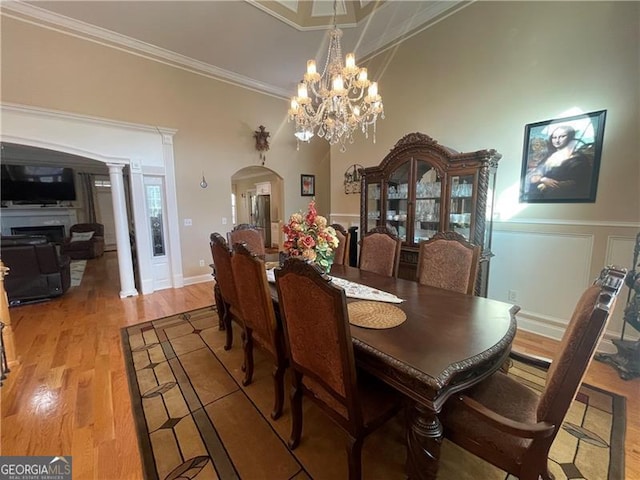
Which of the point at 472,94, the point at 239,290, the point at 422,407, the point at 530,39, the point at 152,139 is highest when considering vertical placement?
the point at 530,39

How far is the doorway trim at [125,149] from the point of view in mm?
3215

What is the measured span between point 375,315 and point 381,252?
4.03 feet

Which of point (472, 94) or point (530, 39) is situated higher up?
point (530, 39)

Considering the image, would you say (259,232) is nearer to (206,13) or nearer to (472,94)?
(206,13)

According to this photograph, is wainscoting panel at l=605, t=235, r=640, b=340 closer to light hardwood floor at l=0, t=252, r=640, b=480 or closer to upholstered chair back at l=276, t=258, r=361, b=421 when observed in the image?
light hardwood floor at l=0, t=252, r=640, b=480

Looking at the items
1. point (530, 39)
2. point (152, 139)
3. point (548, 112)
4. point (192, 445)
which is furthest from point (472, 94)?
point (152, 139)

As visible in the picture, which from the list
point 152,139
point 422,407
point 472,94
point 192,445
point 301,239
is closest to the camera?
point 422,407

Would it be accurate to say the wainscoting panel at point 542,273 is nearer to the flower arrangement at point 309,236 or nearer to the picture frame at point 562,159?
the picture frame at point 562,159

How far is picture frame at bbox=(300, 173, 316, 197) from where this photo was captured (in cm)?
603

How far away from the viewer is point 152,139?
407 centimetres

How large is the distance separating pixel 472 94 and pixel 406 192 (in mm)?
1314

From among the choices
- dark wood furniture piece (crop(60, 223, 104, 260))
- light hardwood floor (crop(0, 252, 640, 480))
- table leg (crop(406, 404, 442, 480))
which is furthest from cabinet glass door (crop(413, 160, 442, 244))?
dark wood furniture piece (crop(60, 223, 104, 260))

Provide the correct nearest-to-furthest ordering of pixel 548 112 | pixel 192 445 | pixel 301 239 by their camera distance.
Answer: pixel 192 445
pixel 301 239
pixel 548 112

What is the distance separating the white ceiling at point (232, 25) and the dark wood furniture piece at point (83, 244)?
5.47 meters
